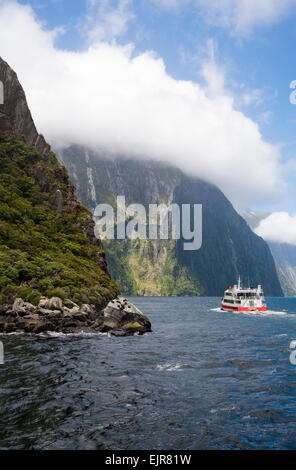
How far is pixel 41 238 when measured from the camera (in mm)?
67250

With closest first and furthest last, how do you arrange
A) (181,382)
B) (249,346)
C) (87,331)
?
(181,382)
(249,346)
(87,331)

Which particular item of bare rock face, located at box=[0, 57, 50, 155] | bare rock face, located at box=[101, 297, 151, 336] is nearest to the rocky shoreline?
bare rock face, located at box=[101, 297, 151, 336]

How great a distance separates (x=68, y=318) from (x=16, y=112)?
7098cm

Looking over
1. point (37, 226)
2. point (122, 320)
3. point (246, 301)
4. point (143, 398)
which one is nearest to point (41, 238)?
point (37, 226)

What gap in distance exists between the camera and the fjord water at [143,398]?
49.6ft

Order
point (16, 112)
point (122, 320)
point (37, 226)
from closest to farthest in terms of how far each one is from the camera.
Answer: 1. point (122, 320)
2. point (37, 226)
3. point (16, 112)

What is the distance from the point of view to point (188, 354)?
117ft

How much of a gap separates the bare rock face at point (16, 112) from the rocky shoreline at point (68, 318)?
58.6 meters

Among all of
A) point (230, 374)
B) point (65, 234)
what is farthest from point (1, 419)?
point (65, 234)

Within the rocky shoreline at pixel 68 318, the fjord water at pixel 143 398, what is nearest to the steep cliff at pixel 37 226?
the rocky shoreline at pixel 68 318

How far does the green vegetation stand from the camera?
53.0 metres

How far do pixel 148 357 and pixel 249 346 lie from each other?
15.6 meters

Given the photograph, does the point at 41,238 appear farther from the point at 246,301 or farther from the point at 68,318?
the point at 246,301

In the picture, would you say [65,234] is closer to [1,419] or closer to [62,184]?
[62,184]
